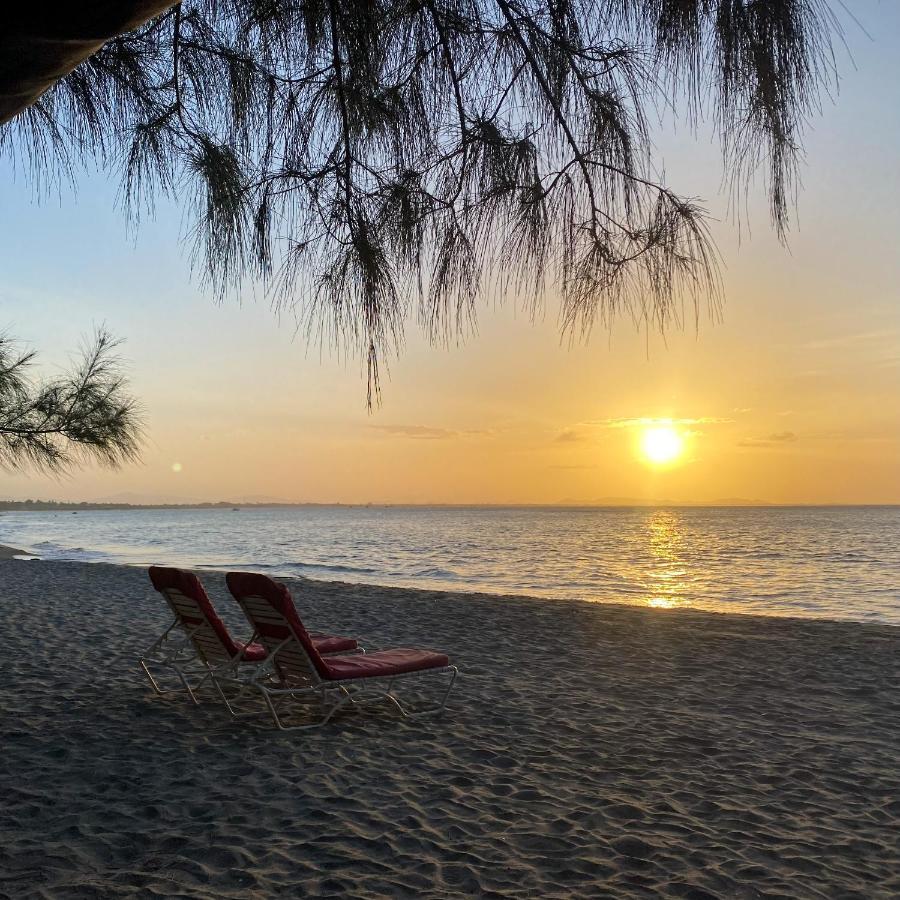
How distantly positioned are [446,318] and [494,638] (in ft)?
24.3

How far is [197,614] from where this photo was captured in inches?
229

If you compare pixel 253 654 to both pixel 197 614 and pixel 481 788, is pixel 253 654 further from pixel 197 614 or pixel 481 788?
pixel 481 788

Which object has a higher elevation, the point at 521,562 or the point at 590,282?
the point at 590,282

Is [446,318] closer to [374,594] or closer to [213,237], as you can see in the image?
[213,237]

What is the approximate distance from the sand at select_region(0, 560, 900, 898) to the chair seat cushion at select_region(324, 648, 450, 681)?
33 centimetres

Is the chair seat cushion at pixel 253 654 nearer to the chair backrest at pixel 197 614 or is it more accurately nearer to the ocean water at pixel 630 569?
the chair backrest at pixel 197 614

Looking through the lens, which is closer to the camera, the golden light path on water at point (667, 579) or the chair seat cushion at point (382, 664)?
the chair seat cushion at point (382, 664)

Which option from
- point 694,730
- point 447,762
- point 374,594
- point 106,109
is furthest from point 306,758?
point 374,594

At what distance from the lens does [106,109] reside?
356 cm

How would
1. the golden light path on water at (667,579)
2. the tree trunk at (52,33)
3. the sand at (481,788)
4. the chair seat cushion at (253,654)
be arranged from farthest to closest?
the golden light path on water at (667,579) → the chair seat cushion at (253,654) → the sand at (481,788) → the tree trunk at (52,33)

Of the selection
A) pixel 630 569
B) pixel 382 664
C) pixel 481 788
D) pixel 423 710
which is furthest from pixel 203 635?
pixel 630 569

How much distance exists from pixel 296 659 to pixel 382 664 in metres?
0.52

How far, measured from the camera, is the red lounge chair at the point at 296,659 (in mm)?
5168

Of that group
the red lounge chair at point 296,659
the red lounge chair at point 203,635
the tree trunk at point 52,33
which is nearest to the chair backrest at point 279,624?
the red lounge chair at point 296,659
